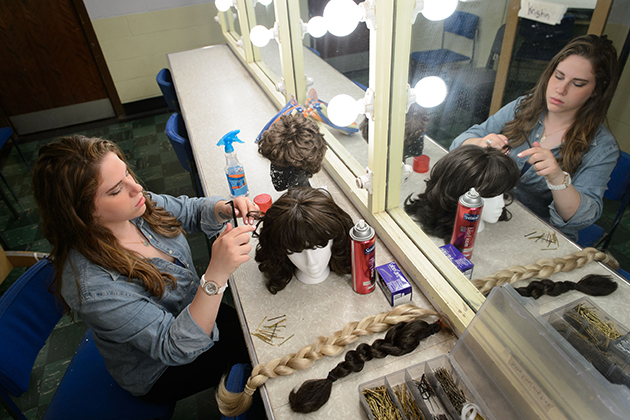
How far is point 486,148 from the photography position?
126 centimetres

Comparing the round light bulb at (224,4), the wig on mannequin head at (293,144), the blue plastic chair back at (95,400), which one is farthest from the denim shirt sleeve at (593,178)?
the round light bulb at (224,4)

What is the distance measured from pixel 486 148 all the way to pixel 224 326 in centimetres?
131

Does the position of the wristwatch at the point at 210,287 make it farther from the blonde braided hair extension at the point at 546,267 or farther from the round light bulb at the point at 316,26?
the round light bulb at the point at 316,26

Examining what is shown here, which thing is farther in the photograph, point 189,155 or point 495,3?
point 189,155

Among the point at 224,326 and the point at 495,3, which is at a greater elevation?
the point at 495,3

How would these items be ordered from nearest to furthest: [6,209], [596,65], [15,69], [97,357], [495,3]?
[596,65]
[495,3]
[97,357]
[6,209]
[15,69]

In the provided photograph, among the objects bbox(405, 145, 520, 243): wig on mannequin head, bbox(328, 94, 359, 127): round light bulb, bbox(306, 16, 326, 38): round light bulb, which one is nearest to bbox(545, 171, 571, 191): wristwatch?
bbox(405, 145, 520, 243): wig on mannequin head

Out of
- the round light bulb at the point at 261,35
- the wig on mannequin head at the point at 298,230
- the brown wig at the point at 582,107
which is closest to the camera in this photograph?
the brown wig at the point at 582,107

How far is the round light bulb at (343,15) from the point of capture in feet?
4.07

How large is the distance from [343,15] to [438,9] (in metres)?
0.32

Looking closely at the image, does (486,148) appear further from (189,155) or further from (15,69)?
(15,69)

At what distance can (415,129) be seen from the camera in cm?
147

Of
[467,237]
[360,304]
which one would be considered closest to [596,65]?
[467,237]

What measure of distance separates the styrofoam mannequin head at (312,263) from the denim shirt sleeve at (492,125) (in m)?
0.60
